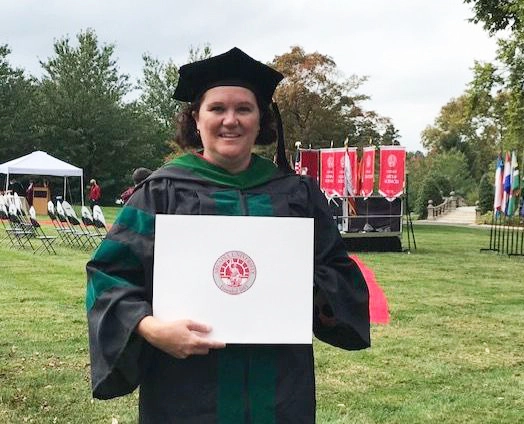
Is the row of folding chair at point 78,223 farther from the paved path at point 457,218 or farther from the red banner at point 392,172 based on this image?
the paved path at point 457,218

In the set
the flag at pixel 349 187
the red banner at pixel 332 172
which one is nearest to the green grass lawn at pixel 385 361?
the flag at pixel 349 187

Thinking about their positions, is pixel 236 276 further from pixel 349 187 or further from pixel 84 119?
pixel 84 119

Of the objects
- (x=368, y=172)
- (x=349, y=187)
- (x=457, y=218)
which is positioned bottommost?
(x=457, y=218)

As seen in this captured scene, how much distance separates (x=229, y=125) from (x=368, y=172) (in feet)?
47.5

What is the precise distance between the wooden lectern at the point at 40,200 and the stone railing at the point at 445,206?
2257cm

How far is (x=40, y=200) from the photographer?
28984 mm

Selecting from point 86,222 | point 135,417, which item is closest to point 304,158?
point 86,222

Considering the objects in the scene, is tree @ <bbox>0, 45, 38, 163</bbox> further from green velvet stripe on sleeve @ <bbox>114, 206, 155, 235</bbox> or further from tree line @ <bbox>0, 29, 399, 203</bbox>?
green velvet stripe on sleeve @ <bbox>114, 206, 155, 235</bbox>

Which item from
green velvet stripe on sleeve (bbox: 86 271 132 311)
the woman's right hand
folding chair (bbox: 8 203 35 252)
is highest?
green velvet stripe on sleeve (bbox: 86 271 132 311)

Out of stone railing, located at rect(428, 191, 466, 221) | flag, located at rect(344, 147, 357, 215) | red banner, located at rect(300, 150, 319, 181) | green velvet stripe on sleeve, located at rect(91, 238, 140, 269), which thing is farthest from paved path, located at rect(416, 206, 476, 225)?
green velvet stripe on sleeve, located at rect(91, 238, 140, 269)

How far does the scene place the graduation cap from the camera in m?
2.00

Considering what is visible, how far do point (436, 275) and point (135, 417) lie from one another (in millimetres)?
8264

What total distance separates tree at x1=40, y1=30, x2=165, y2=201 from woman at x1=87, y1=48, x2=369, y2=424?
42.4 meters

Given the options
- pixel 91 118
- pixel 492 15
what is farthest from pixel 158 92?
Answer: pixel 492 15
